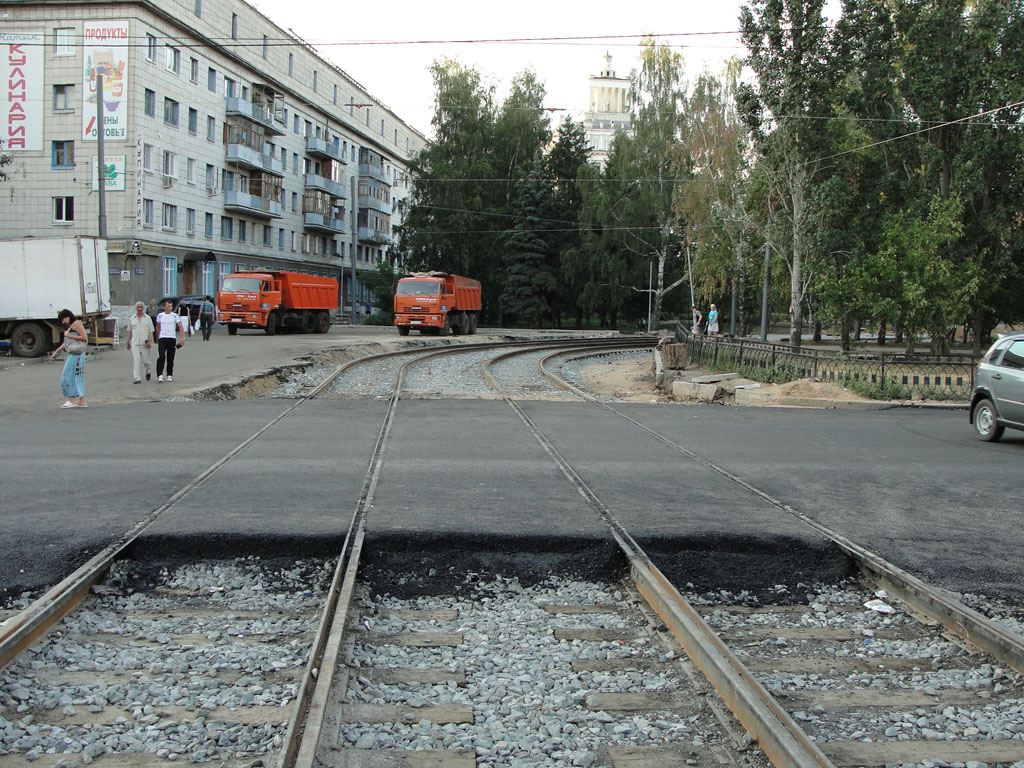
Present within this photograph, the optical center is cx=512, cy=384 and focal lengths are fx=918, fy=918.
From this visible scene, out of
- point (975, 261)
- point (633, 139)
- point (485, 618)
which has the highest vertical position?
point (633, 139)

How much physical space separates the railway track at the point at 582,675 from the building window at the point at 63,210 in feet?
147

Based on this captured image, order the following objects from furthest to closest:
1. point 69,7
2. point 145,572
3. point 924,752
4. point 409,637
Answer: point 69,7
point 145,572
point 409,637
point 924,752

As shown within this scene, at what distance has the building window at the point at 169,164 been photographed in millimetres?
48656

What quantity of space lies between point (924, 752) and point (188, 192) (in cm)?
5282

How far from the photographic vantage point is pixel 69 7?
4412cm

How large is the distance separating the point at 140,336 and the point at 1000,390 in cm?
1480

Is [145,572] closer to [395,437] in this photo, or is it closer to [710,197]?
[395,437]

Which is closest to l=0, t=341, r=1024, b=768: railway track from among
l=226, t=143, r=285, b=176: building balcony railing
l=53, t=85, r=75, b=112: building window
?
l=53, t=85, r=75, b=112: building window

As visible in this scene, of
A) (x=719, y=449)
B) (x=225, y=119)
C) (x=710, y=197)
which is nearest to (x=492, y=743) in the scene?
(x=719, y=449)

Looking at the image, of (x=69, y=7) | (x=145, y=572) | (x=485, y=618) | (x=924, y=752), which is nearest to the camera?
(x=924, y=752)

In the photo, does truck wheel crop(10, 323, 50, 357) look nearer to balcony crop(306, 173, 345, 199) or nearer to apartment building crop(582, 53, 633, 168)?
balcony crop(306, 173, 345, 199)

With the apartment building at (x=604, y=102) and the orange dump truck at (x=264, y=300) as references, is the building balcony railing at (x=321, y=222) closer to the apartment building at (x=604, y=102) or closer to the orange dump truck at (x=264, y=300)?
the orange dump truck at (x=264, y=300)

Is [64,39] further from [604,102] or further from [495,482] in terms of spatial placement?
[604,102]

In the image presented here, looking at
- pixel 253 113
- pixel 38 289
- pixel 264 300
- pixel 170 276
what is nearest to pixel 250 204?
pixel 253 113
